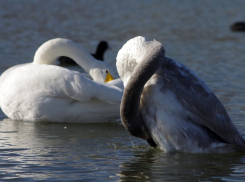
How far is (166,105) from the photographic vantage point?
17.3 ft

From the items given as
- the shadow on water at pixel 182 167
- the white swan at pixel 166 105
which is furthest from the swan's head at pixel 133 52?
the shadow on water at pixel 182 167

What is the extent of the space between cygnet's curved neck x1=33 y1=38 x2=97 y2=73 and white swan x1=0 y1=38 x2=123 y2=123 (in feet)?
3.19

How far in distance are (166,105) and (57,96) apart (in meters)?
2.58

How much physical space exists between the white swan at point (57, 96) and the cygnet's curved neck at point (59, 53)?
3.19 ft

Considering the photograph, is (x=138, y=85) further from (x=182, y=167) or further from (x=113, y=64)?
(x=113, y=64)

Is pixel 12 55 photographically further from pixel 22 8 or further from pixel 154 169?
pixel 22 8

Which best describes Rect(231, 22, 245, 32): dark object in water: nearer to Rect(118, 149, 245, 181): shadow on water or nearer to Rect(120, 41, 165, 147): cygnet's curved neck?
Rect(118, 149, 245, 181): shadow on water

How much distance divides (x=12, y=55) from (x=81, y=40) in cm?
402

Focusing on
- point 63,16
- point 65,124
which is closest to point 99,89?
point 65,124

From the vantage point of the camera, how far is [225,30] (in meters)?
20.1

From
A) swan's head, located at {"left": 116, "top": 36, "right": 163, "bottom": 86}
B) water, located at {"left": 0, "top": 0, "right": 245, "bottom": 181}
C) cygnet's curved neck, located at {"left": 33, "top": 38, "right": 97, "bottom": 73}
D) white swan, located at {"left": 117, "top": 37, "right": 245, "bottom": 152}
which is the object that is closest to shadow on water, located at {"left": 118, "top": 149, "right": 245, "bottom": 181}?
water, located at {"left": 0, "top": 0, "right": 245, "bottom": 181}

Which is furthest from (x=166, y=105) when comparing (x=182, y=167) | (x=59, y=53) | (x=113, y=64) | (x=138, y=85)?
(x=113, y=64)

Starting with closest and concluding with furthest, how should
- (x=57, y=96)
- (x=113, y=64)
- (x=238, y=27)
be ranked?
(x=57, y=96)
(x=113, y=64)
(x=238, y=27)

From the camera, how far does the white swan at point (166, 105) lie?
5.26 meters
